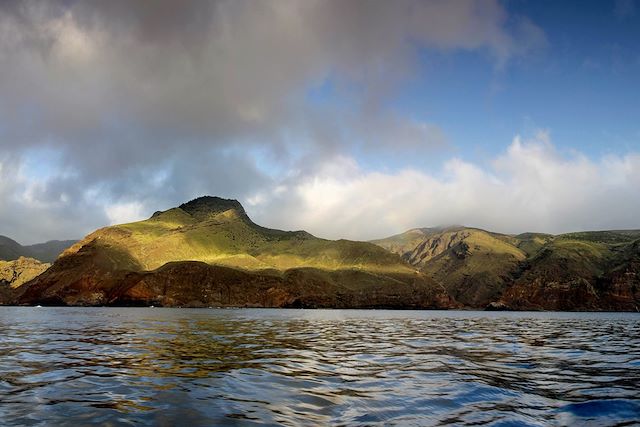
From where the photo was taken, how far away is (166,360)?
80.3ft

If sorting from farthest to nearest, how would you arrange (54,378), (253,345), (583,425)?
(253,345) → (54,378) → (583,425)

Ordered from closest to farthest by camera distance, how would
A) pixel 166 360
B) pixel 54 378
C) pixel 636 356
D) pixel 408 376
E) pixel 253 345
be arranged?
pixel 54 378
pixel 408 376
pixel 166 360
pixel 636 356
pixel 253 345

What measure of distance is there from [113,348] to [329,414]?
74.1 feet

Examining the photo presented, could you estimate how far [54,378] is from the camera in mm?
18328

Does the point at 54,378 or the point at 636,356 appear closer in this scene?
the point at 54,378

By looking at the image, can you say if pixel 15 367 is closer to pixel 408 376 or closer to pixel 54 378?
pixel 54 378

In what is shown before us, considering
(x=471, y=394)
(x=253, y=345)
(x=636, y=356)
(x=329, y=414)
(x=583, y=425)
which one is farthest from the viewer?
(x=253, y=345)

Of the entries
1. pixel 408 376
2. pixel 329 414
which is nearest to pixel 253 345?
pixel 408 376

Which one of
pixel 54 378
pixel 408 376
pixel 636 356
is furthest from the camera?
pixel 636 356

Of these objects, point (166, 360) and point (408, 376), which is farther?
point (166, 360)

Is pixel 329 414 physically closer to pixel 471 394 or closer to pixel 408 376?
pixel 471 394

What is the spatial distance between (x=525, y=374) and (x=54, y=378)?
20.2 metres

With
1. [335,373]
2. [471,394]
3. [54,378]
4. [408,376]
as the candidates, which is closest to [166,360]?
[54,378]

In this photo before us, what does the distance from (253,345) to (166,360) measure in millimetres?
11008
